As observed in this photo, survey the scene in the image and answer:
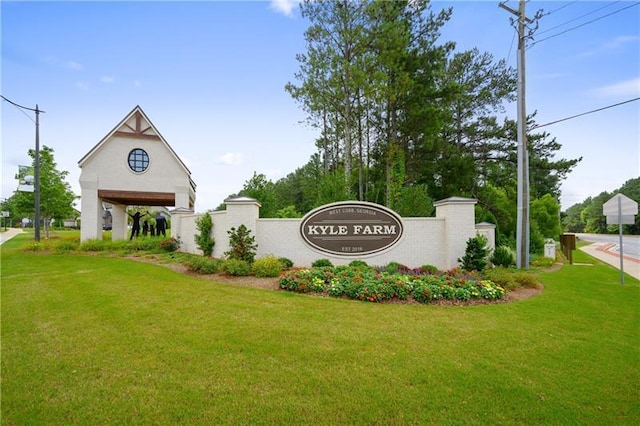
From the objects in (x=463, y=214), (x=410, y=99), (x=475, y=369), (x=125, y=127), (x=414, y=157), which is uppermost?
(x=410, y=99)

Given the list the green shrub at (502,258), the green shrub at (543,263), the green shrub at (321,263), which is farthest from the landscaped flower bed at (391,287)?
the green shrub at (543,263)

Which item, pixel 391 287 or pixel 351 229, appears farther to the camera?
pixel 351 229

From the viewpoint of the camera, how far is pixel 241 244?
1022 centimetres

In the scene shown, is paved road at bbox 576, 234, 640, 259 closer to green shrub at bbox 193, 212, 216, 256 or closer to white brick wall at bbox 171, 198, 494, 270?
white brick wall at bbox 171, 198, 494, 270

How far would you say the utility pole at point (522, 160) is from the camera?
38.5 feet

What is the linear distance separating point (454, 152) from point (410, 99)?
526 cm

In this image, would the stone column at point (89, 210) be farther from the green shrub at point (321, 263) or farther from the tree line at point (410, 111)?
the green shrub at point (321, 263)

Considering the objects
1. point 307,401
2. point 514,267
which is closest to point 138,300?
point 307,401

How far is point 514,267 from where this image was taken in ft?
38.0

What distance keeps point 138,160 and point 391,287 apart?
652 inches

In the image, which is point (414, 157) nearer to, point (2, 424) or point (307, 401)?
point (307, 401)

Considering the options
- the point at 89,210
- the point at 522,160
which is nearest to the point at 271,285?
the point at 522,160

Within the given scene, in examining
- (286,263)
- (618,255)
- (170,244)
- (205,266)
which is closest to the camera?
(205,266)

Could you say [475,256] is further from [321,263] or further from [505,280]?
[321,263]
